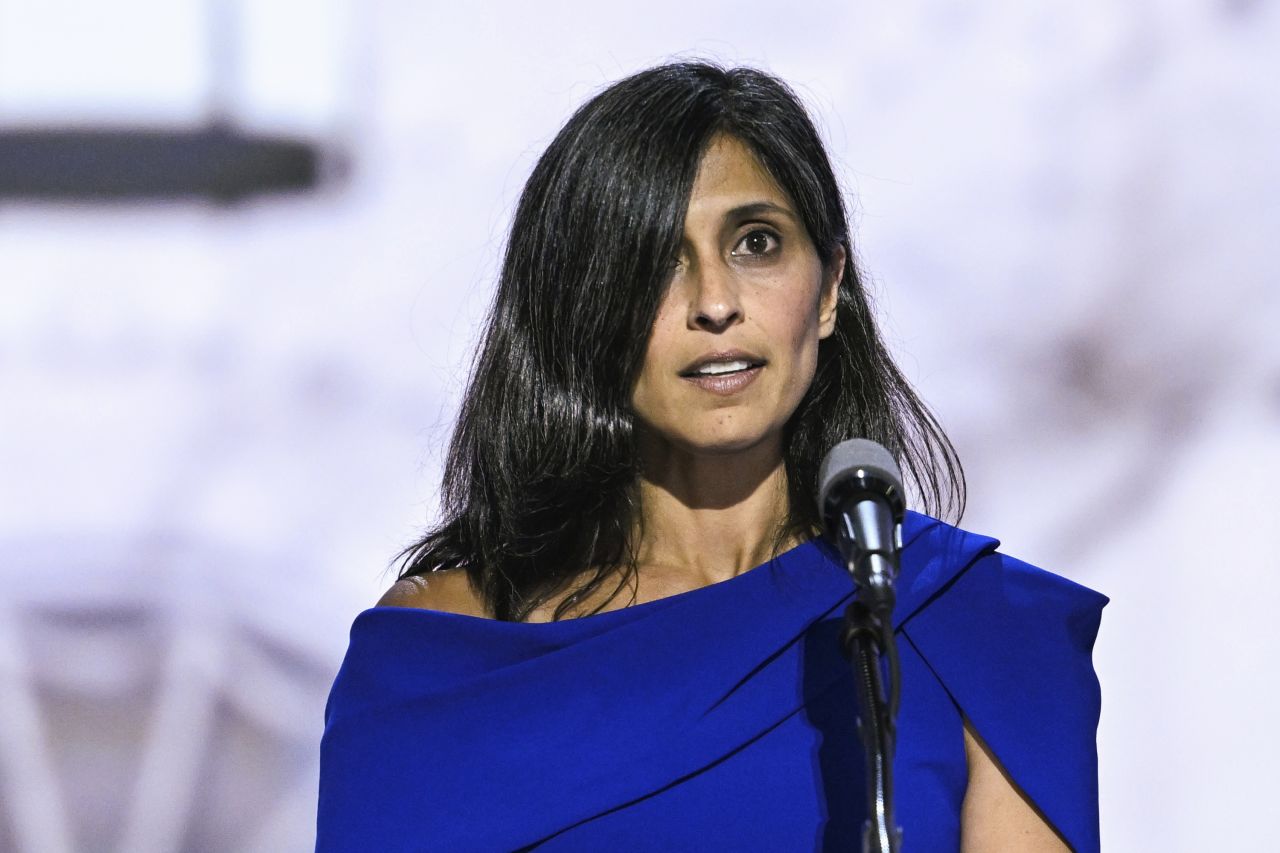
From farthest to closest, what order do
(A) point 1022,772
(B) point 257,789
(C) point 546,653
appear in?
(B) point 257,789
(C) point 546,653
(A) point 1022,772

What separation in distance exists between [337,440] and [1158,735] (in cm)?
139

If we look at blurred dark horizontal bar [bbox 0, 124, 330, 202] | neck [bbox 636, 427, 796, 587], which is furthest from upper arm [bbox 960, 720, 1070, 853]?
blurred dark horizontal bar [bbox 0, 124, 330, 202]

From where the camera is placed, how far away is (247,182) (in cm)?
284

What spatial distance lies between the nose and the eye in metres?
0.06

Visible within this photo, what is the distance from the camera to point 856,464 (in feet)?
4.72

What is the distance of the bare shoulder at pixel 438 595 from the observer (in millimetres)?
2217

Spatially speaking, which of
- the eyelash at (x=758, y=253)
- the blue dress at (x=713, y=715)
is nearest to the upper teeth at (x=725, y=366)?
the eyelash at (x=758, y=253)

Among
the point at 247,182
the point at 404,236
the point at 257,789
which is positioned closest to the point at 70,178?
the point at 247,182

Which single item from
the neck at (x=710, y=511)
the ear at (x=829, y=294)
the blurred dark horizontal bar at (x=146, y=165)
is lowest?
the neck at (x=710, y=511)

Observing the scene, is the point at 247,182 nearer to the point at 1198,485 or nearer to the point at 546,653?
the point at 546,653

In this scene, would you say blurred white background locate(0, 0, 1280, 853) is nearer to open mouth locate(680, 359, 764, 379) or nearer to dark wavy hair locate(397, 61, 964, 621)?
dark wavy hair locate(397, 61, 964, 621)

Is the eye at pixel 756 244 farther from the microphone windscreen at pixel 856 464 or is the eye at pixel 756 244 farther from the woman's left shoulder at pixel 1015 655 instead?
the microphone windscreen at pixel 856 464

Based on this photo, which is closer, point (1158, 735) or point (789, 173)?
point (789, 173)

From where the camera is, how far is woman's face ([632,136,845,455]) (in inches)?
79.3
